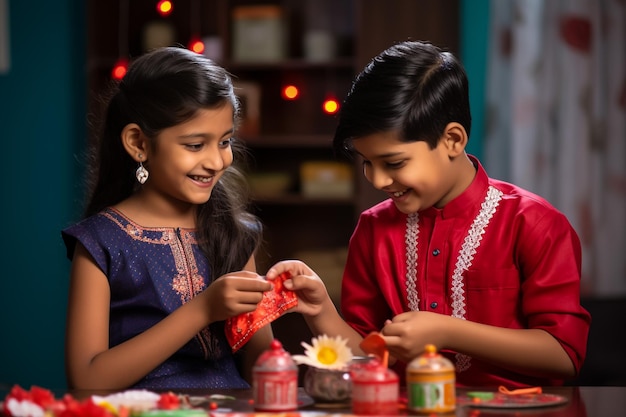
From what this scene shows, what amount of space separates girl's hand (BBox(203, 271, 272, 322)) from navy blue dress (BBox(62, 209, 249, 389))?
238 millimetres

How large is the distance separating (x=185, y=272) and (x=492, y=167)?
228 centimetres

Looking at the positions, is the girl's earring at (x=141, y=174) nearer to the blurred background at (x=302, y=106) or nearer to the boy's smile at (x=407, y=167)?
the boy's smile at (x=407, y=167)

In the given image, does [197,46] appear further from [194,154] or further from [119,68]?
[194,154]

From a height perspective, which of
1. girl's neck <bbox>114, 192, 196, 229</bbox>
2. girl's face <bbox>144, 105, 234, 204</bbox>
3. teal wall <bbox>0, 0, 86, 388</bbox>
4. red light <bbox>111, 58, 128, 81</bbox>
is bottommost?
teal wall <bbox>0, 0, 86, 388</bbox>

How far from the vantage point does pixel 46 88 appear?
177 inches

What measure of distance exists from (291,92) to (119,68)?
777 millimetres

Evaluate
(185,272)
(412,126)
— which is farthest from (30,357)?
(412,126)

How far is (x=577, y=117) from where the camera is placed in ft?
11.9

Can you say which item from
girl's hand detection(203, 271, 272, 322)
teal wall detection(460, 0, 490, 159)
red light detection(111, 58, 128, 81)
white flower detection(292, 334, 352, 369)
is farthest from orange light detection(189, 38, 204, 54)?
white flower detection(292, 334, 352, 369)

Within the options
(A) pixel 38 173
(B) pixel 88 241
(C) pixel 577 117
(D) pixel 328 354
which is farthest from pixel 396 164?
(A) pixel 38 173

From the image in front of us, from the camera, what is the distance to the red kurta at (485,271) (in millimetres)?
1578

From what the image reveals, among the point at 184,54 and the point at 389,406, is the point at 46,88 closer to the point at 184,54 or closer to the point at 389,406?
the point at 184,54

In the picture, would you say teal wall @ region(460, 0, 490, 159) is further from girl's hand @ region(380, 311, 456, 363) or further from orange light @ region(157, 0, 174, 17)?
girl's hand @ region(380, 311, 456, 363)

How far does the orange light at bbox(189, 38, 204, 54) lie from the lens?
13.3 ft
